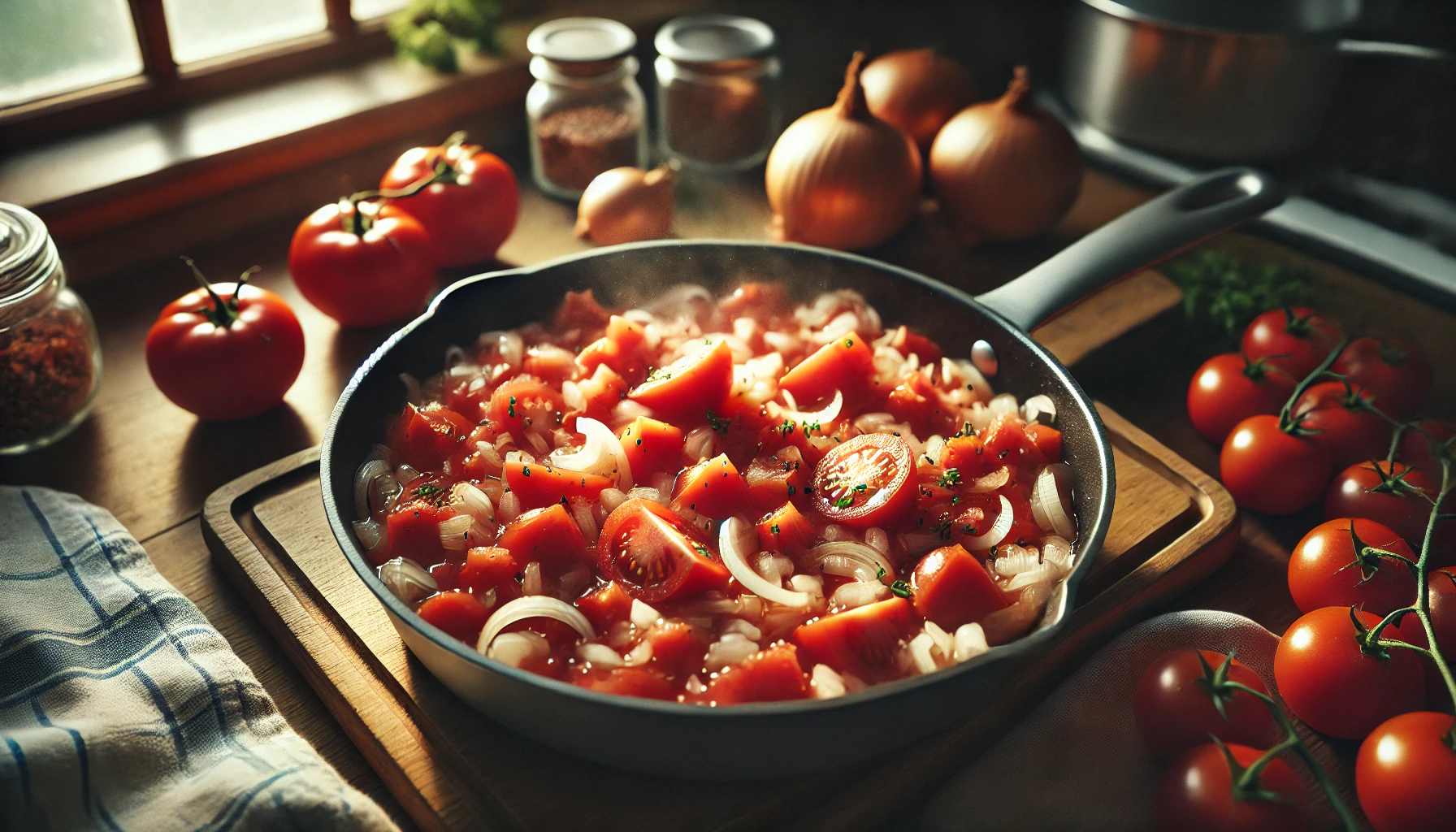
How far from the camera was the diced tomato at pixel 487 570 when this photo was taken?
4.49ft

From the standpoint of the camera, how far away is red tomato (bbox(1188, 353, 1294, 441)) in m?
1.81

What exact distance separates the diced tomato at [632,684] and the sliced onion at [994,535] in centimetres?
47

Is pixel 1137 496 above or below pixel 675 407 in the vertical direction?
below

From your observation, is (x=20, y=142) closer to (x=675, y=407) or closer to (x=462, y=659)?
(x=675, y=407)

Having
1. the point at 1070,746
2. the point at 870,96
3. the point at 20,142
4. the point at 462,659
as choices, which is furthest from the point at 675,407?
the point at 20,142

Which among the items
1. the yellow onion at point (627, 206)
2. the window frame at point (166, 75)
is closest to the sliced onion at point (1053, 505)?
the yellow onion at point (627, 206)

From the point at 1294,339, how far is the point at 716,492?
3.56 ft

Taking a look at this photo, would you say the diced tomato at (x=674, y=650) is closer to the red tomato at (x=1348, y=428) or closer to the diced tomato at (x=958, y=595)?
the diced tomato at (x=958, y=595)

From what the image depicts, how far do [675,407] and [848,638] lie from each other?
0.49 metres

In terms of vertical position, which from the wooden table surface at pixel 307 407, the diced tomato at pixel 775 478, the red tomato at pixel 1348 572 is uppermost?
the diced tomato at pixel 775 478

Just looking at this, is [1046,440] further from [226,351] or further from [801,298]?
[226,351]

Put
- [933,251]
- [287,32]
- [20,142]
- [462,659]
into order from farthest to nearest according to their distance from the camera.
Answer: [287,32] → [933,251] → [20,142] → [462,659]

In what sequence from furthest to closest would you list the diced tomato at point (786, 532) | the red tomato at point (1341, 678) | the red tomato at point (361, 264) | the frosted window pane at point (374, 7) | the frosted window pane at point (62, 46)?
1. the frosted window pane at point (374, 7)
2. the frosted window pane at point (62, 46)
3. the red tomato at point (361, 264)
4. the diced tomato at point (786, 532)
5. the red tomato at point (1341, 678)

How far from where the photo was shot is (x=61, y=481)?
174 cm
